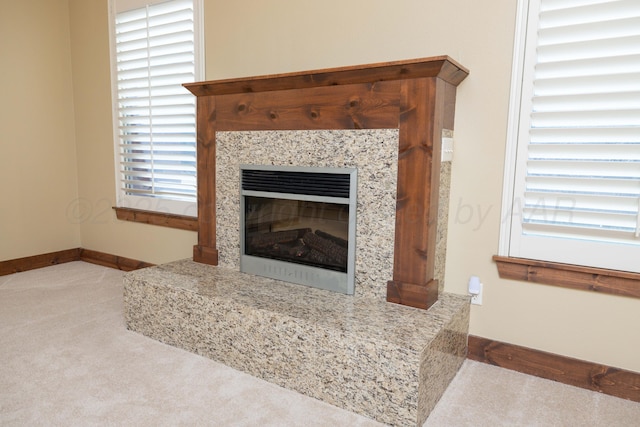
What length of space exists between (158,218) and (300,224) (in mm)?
1643

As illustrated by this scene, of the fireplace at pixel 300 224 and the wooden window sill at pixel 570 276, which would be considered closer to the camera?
the wooden window sill at pixel 570 276

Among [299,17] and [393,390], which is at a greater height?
[299,17]

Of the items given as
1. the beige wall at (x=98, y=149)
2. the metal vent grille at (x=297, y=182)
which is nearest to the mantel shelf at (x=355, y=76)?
the metal vent grille at (x=297, y=182)

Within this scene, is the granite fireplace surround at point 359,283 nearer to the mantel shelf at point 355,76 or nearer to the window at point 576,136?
the mantel shelf at point 355,76

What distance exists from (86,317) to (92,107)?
2141 mm

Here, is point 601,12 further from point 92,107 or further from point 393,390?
point 92,107

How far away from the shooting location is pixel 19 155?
3906 millimetres

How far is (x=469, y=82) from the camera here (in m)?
2.33

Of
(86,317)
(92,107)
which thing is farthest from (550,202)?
(92,107)

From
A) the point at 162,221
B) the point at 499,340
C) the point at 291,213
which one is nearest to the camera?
the point at 499,340

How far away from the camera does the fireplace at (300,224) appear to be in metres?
2.45

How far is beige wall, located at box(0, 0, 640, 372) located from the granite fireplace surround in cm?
13

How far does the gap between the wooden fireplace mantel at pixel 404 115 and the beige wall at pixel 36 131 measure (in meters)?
2.58

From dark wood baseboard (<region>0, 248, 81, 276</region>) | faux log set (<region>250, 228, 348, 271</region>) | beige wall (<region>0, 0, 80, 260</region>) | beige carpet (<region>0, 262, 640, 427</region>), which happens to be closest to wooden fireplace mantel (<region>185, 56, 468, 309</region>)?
faux log set (<region>250, 228, 348, 271</region>)
